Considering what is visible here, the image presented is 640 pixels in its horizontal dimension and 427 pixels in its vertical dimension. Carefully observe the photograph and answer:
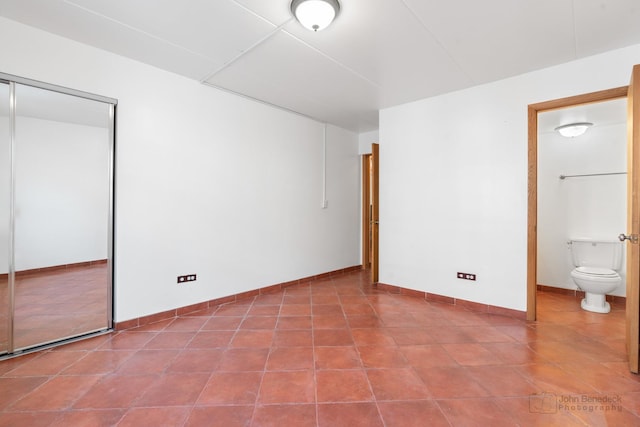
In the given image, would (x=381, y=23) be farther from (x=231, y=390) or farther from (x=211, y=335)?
(x=211, y=335)

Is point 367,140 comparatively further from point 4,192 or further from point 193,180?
point 4,192

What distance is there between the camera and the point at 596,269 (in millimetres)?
3297

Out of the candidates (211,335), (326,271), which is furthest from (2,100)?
→ (326,271)

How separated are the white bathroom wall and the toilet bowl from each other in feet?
1.91

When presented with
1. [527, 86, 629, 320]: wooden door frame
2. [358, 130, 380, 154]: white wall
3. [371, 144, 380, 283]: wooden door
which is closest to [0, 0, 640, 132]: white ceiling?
[527, 86, 629, 320]: wooden door frame

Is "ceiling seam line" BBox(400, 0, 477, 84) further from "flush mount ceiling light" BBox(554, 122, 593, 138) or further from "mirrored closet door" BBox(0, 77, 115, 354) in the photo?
"mirrored closet door" BBox(0, 77, 115, 354)

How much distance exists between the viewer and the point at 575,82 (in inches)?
104

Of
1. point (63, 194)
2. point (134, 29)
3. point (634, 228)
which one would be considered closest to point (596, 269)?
point (634, 228)

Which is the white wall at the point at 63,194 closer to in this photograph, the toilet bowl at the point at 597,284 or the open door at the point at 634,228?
the open door at the point at 634,228

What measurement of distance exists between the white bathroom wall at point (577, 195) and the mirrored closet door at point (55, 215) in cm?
554

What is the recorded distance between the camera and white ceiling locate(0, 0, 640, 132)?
195cm

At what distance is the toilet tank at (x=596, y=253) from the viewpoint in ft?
11.2

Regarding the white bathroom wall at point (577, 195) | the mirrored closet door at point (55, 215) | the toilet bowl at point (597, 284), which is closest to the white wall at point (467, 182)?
the toilet bowl at point (597, 284)

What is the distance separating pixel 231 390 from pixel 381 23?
2827mm
